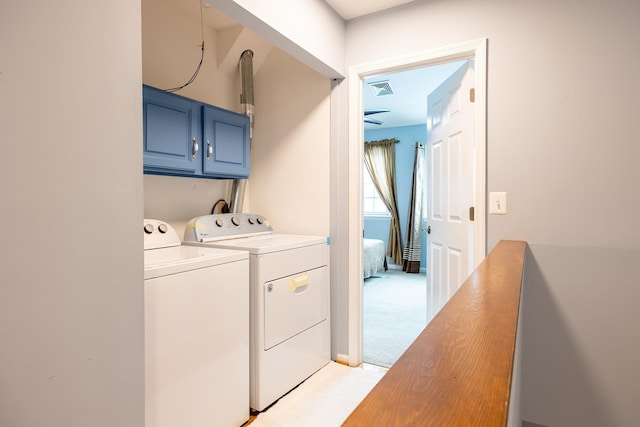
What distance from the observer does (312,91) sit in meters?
2.68

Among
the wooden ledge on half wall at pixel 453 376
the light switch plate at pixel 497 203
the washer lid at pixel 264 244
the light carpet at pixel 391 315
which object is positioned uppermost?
the light switch plate at pixel 497 203

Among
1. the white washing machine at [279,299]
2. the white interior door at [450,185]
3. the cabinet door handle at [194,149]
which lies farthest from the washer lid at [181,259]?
the white interior door at [450,185]

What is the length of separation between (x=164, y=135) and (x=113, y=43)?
0.97 meters

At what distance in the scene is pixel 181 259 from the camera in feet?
5.37

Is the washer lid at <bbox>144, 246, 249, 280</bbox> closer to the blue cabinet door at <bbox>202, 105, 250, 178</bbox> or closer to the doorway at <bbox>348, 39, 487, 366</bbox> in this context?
the blue cabinet door at <bbox>202, 105, 250, 178</bbox>

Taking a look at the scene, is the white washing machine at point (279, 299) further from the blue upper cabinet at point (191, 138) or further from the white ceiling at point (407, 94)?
the white ceiling at point (407, 94)

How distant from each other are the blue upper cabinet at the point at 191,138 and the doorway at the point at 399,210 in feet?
3.64

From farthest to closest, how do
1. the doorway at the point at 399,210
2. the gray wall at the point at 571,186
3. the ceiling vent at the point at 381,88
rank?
the ceiling vent at the point at 381,88 < the doorway at the point at 399,210 < the gray wall at the point at 571,186

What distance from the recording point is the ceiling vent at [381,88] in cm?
373

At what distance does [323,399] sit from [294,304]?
583 mm

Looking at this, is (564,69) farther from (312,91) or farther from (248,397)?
(248,397)

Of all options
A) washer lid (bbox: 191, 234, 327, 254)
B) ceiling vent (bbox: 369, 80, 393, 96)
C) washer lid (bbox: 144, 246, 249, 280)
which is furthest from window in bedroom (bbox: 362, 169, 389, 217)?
washer lid (bbox: 144, 246, 249, 280)

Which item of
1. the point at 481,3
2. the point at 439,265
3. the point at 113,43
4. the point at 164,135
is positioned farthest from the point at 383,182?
the point at 113,43

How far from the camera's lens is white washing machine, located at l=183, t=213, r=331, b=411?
198 centimetres
